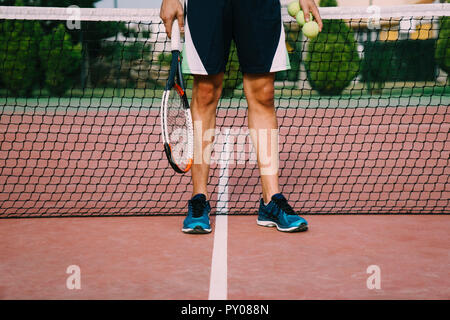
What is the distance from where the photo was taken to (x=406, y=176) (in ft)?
13.4

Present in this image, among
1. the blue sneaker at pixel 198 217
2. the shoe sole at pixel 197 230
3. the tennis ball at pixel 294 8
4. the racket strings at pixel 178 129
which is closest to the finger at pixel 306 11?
the tennis ball at pixel 294 8

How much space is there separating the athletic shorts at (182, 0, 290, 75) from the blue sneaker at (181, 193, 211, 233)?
0.66 metres

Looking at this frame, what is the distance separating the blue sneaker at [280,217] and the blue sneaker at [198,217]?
0.97 ft

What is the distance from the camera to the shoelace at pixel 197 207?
2.77 metres

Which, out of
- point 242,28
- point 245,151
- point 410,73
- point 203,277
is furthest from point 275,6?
point 410,73

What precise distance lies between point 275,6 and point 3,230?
5.90 feet

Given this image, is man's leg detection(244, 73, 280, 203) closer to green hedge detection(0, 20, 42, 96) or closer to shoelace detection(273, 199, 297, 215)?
shoelace detection(273, 199, 297, 215)

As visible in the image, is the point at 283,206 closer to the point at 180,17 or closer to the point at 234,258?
the point at 234,258

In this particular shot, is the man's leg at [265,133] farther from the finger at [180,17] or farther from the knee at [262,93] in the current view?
the finger at [180,17]

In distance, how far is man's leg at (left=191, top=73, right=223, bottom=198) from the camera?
111 inches

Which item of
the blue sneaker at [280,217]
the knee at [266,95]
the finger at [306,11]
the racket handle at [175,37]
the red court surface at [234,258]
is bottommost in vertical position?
the red court surface at [234,258]

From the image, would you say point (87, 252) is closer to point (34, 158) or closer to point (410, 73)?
point (34, 158)

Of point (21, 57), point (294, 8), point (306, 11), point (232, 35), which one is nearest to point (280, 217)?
point (232, 35)

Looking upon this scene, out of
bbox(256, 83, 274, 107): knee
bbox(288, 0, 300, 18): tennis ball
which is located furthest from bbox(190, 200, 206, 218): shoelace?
bbox(288, 0, 300, 18): tennis ball
